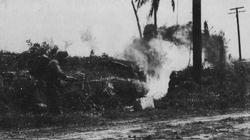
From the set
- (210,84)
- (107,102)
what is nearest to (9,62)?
(107,102)

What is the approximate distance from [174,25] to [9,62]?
22.2 meters

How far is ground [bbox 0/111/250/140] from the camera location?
9.89 m

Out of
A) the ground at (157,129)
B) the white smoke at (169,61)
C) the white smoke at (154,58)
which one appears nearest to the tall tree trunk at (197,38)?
the ground at (157,129)

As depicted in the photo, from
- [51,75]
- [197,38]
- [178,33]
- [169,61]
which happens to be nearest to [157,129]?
[51,75]

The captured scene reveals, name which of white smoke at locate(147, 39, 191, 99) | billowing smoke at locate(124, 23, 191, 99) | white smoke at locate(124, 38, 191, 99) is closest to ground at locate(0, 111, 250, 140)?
billowing smoke at locate(124, 23, 191, 99)

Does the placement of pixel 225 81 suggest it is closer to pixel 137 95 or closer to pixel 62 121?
pixel 137 95

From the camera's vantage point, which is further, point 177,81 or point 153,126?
point 177,81

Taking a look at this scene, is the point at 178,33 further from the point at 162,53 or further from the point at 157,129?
the point at 157,129

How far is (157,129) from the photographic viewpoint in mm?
11070

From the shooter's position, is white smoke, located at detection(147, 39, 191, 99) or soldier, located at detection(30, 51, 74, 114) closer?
soldier, located at detection(30, 51, 74, 114)

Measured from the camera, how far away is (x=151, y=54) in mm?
37750

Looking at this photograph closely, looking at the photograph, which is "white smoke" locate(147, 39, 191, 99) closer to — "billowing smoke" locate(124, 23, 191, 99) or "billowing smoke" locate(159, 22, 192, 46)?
"billowing smoke" locate(124, 23, 191, 99)

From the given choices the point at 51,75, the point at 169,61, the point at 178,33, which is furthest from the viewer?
the point at 178,33

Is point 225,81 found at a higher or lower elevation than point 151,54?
lower
